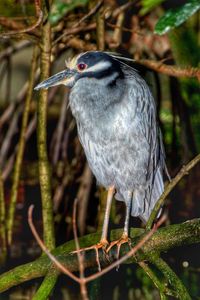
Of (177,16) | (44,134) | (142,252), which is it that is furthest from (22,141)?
(177,16)

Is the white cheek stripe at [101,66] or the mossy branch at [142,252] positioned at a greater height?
the white cheek stripe at [101,66]

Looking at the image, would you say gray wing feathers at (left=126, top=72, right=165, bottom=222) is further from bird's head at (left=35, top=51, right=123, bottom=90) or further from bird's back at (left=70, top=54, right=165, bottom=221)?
bird's head at (left=35, top=51, right=123, bottom=90)

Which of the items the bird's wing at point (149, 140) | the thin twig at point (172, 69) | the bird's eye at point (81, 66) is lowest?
the bird's wing at point (149, 140)

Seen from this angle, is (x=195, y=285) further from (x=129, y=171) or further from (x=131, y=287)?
(x=129, y=171)

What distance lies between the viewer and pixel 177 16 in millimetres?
1727

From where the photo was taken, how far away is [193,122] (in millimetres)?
3232

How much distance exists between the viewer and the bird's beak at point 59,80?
224 cm

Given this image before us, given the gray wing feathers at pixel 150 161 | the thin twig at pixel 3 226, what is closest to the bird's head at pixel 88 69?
the gray wing feathers at pixel 150 161

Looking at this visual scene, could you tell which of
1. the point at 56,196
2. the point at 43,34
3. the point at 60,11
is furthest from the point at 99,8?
the point at 60,11

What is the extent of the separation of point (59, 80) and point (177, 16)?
0.60 meters

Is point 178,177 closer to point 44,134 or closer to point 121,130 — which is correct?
point 121,130

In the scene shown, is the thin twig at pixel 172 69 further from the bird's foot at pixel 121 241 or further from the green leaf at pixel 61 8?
the green leaf at pixel 61 8

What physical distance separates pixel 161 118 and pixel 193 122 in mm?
428

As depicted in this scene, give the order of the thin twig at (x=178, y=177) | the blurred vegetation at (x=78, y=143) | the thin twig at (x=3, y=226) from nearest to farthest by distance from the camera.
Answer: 1. the thin twig at (x=178, y=177)
2. the blurred vegetation at (x=78, y=143)
3. the thin twig at (x=3, y=226)
